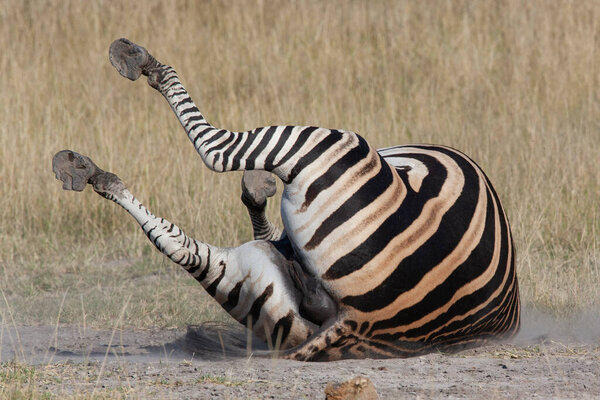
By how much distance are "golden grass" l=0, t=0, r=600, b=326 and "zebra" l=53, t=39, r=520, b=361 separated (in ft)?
3.85

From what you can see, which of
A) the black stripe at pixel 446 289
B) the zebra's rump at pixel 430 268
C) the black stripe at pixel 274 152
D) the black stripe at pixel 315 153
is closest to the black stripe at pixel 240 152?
the black stripe at pixel 274 152

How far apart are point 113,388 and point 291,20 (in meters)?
6.52

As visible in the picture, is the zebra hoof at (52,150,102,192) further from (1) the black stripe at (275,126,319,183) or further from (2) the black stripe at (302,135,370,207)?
(2) the black stripe at (302,135,370,207)

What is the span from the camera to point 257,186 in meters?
4.54

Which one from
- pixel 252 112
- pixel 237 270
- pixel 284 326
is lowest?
pixel 284 326

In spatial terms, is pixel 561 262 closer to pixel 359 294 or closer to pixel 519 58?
pixel 359 294

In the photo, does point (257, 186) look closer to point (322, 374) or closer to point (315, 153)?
point (315, 153)

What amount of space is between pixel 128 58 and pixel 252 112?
3.71 m

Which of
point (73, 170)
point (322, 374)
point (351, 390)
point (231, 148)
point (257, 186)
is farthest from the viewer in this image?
point (257, 186)

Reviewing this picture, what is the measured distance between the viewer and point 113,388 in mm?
3348

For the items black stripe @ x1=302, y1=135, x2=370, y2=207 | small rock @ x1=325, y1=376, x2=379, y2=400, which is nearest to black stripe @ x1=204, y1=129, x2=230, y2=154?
black stripe @ x1=302, y1=135, x2=370, y2=207

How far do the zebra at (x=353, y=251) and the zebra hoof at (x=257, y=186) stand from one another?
1.70ft

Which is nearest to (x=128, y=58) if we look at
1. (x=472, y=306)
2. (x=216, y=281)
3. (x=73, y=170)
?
(x=73, y=170)

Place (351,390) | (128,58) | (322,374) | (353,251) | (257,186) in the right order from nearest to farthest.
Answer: (351,390) → (322,374) → (353,251) → (128,58) → (257,186)
